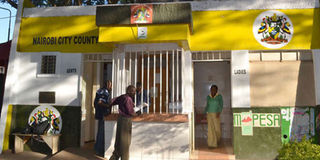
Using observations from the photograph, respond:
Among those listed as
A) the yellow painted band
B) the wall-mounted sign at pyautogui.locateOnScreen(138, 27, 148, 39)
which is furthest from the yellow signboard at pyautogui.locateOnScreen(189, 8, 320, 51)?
the yellow painted band

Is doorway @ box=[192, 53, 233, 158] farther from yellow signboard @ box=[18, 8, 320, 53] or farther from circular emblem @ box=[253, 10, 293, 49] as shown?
circular emblem @ box=[253, 10, 293, 49]

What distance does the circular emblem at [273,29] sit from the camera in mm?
7801

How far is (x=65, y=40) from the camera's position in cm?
888

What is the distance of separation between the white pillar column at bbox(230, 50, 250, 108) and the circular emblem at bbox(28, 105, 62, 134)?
547cm

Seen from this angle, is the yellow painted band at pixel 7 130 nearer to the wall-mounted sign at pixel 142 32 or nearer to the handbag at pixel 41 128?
the handbag at pixel 41 128

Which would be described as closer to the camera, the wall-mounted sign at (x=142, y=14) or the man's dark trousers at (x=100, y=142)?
the wall-mounted sign at (x=142, y=14)

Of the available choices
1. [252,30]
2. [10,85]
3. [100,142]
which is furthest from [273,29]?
[10,85]

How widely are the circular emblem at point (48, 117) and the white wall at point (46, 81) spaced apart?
274 mm

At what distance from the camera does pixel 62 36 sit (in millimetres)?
8898

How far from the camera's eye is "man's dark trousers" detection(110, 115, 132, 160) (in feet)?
21.0

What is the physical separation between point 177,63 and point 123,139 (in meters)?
2.47

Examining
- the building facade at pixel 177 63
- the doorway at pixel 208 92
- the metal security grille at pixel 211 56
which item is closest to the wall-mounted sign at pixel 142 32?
the building facade at pixel 177 63

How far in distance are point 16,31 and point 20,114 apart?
280cm

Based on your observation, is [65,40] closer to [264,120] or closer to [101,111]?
[101,111]
